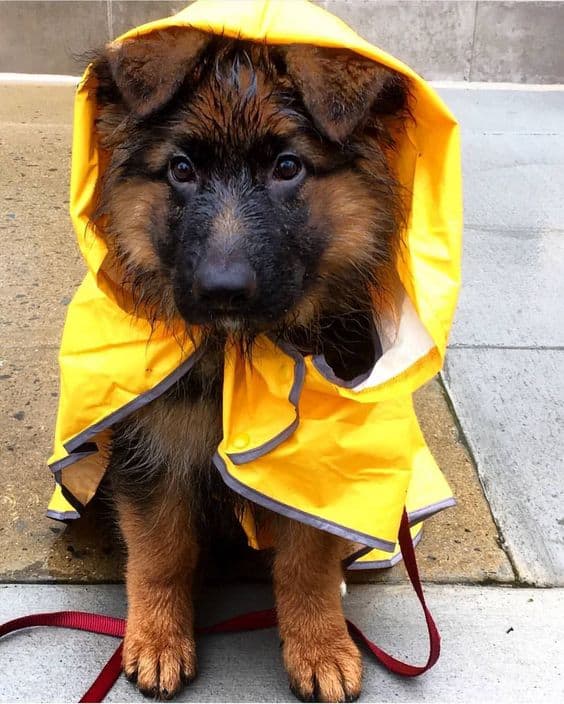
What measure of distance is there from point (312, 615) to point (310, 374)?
855mm

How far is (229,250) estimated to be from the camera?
2.20m

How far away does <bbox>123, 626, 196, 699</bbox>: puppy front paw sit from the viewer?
2.60m

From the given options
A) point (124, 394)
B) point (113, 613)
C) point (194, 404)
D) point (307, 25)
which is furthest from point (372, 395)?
point (113, 613)

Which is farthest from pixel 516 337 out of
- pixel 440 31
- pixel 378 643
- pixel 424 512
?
pixel 440 31

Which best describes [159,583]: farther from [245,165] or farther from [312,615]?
[245,165]

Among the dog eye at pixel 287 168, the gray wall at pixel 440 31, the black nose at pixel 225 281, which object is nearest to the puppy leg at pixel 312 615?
the black nose at pixel 225 281

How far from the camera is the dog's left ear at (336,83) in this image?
225 cm

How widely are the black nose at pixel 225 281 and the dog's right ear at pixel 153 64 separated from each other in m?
0.49

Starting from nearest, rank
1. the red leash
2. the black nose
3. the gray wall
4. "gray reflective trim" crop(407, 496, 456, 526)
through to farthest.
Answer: the black nose → the red leash → "gray reflective trim" crop(407, 496, 456, 526) → the gray wall

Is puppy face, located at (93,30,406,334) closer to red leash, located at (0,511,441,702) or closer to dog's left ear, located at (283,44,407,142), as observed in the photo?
dog's left ear, located at (283,44,407,142)

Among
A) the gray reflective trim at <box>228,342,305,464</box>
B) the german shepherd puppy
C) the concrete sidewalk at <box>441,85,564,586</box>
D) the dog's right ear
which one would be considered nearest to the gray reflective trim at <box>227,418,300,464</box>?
the gray reflective trim at <box>228,342,305,464</box>

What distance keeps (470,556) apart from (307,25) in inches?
78.2

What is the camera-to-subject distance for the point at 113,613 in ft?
9.60

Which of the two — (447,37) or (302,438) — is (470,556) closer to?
(302,438)
